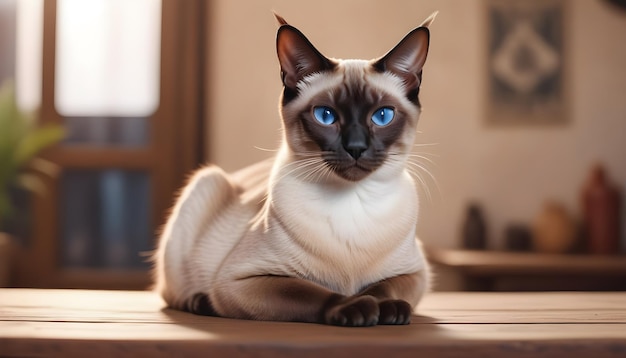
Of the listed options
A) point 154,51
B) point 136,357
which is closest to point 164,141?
point 154,51

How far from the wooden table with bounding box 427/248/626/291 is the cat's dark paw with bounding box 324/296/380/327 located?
2398 mm

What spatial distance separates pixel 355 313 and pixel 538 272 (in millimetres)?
2495

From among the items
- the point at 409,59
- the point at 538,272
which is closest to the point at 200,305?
the point at 409,59

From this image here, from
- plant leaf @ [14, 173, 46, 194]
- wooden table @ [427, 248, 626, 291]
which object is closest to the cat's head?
wooden table @ [427, 248, 626, 291]

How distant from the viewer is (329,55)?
394 centimetres

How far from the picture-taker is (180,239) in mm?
1479

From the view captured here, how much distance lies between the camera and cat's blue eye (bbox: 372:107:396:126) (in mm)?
A: 1143

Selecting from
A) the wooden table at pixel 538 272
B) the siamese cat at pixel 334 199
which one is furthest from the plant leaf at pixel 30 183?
the siamese cat at pixel 334 199

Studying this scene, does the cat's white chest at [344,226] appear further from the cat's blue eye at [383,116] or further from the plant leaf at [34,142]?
the plant leaf at [34,142]

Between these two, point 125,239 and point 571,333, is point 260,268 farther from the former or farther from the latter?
point 125,239

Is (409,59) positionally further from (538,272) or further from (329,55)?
(329,55)

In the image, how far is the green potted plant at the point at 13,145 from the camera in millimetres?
3801

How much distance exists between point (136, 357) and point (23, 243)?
11.7 ft

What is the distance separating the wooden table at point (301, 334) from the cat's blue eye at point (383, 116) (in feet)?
1.02
